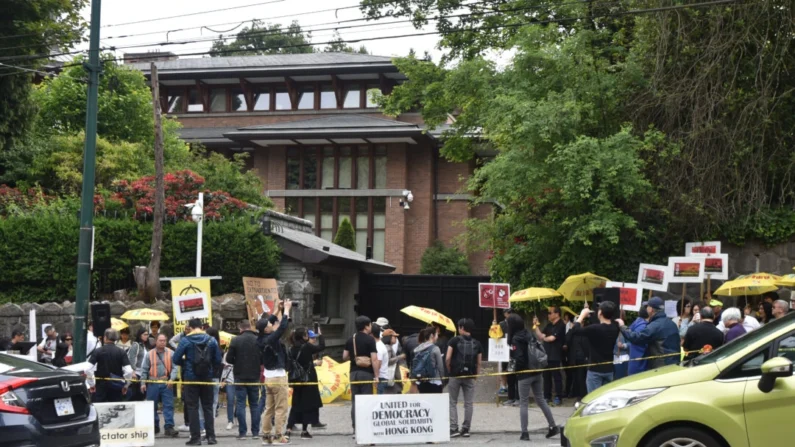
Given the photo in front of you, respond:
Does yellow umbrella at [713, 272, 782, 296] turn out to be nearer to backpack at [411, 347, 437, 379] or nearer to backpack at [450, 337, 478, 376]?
backpack at [450, 337, 478, 376]

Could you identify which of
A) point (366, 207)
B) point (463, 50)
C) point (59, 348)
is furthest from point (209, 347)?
point (366, 207)

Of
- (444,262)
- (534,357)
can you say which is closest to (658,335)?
(534,357)

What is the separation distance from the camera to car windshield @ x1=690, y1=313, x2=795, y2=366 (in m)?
8.16

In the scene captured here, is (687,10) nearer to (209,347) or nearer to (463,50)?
(463,50)

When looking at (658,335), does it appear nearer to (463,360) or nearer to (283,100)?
(463,360)

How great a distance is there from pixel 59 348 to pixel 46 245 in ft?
24.1

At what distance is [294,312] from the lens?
73.0 feet

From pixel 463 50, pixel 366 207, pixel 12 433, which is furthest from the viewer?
pixel 366 207

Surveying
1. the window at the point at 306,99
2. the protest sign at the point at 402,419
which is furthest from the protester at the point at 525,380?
the window at the point at 306,99

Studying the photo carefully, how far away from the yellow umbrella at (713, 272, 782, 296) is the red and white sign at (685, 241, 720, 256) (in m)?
0.93

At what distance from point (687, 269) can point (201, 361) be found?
9.57m

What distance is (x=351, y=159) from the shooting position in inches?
1670

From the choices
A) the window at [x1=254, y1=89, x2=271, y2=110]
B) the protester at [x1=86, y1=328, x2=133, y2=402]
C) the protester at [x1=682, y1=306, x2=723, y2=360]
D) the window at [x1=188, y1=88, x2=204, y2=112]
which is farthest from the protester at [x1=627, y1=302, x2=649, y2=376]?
the window at [x1=188, y1=88, x2=204, y2=112]

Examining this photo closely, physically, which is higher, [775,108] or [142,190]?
[775,108]
